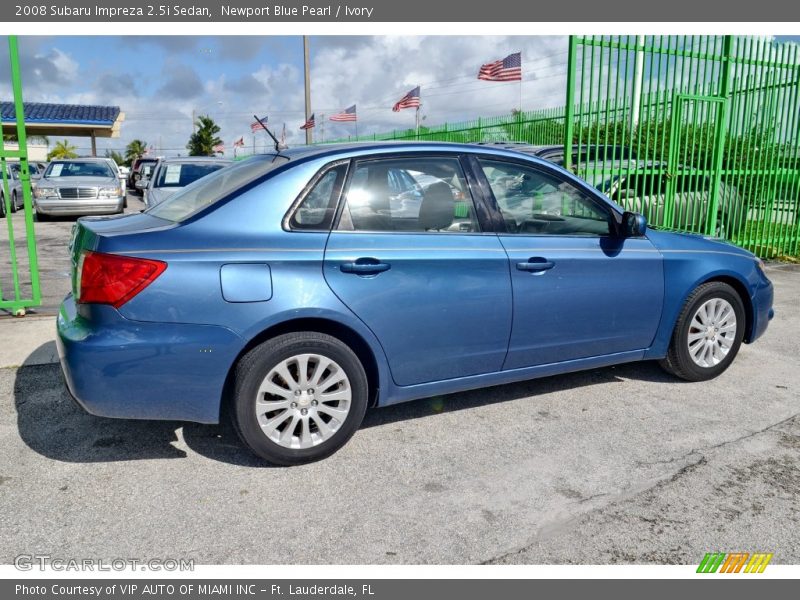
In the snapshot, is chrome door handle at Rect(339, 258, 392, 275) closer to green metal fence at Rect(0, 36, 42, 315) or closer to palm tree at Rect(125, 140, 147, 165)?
green metal fence at Rect(0, 36, 42, 315)

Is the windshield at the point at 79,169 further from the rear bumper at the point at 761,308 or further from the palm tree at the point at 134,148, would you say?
the palm tree at the point at 134,148

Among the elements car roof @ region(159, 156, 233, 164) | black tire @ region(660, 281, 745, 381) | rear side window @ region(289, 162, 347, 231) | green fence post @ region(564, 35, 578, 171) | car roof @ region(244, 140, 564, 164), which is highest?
green fence post @ region(564, 35, 578, 171)

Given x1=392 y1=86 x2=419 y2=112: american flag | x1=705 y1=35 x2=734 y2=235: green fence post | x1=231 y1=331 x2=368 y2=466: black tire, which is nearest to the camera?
x1=231 y1=331 x2=368 y2=466: black tire

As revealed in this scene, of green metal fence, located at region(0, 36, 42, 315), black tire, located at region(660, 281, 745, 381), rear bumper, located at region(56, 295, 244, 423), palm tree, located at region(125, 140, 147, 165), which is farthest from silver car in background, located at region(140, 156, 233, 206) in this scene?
palm tree, located at region(125, 140, 147, 165)

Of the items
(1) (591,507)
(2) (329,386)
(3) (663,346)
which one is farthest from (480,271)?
(3) (663,346)

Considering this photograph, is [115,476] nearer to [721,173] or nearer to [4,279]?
[4,279]

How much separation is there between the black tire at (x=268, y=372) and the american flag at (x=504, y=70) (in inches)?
607

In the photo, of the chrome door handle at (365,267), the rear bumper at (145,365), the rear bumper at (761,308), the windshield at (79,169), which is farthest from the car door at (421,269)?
the windshield at (79,169)

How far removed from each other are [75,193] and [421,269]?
15.0 metres

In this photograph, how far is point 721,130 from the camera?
8.98 meters

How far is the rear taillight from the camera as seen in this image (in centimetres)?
304

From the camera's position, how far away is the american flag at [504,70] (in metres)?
17.2

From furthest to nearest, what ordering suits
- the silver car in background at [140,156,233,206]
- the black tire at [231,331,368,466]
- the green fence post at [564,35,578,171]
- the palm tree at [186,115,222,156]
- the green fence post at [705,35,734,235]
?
1. the palm tree at [186,115,222,156]
2. the silver car in background at [140,156,233,206]
3. the green fence post at [705,35,734,235]
4. the green fence post at [564,35,578,171]
5. the black tire at [231,331,368,466]

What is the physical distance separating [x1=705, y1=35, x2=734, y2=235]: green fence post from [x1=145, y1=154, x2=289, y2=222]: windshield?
7398mm
